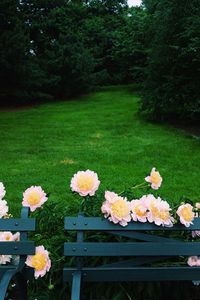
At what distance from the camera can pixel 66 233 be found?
3.21m

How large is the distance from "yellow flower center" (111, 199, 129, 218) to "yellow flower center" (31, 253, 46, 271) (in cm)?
44

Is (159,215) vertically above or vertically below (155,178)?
below

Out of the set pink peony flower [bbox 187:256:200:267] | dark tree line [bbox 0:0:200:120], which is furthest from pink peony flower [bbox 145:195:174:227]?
dark tree line [bbox 0:0:200:120]

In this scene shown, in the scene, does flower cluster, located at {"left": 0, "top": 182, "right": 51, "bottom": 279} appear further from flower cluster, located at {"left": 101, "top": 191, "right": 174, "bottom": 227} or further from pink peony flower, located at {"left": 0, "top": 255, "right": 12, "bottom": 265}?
flower cluster, located at {"left": 101, "top": 191, "right": 174, "bottom": 227}

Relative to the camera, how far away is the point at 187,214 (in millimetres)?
2809

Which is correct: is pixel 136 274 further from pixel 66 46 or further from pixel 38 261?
pixel 66 46

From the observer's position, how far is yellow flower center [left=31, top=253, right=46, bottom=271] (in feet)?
9.24

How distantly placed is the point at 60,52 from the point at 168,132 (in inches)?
278

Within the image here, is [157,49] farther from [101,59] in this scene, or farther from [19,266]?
[19,266]

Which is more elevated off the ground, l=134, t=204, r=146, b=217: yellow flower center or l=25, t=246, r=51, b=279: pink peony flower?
l=134, t=204, r=146, b=217: yellow flower center

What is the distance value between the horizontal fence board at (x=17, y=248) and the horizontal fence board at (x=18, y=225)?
69 mm

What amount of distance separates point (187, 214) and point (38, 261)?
0.79m

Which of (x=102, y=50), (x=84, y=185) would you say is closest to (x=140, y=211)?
(x=84, y=185)

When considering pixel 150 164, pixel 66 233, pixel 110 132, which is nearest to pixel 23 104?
pixel 110 132
